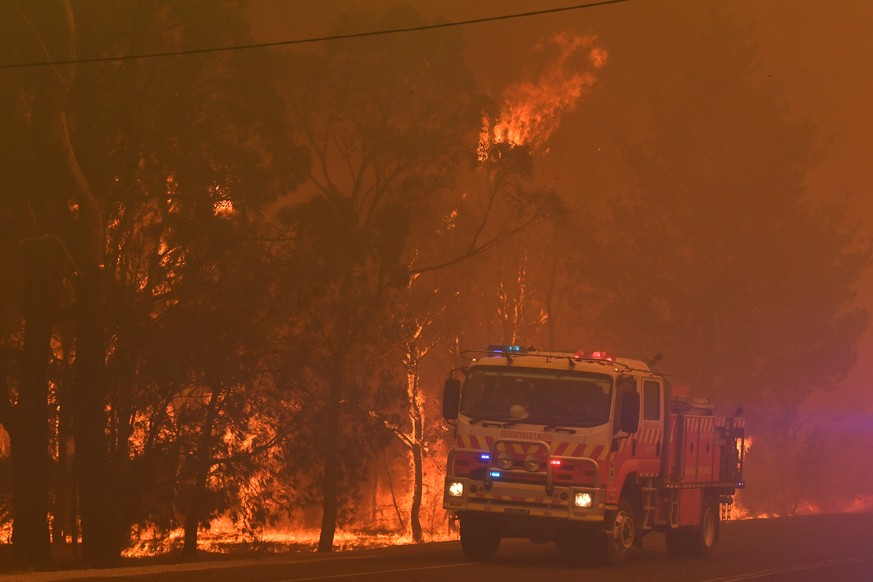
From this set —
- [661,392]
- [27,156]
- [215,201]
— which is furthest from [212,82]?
[661,392]

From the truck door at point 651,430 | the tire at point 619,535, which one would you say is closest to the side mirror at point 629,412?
the truck door at point 651,430

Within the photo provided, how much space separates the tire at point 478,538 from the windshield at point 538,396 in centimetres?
161

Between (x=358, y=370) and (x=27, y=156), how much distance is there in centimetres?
1203

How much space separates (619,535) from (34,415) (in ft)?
46.5

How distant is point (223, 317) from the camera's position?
3056 centimetres

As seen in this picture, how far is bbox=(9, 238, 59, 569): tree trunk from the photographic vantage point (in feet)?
91.6

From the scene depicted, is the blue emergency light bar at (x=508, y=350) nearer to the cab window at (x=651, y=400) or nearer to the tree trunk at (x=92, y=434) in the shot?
the cab window at (x=651, y=400)

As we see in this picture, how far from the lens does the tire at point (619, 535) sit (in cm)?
1905

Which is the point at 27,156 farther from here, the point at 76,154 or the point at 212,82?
the point at 212,82

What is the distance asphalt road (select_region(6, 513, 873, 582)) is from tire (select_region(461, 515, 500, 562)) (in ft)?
0.72

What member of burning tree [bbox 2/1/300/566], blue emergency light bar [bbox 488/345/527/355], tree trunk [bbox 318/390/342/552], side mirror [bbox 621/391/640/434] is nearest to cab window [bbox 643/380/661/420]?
side mirror [bbox 621/391/640/434]

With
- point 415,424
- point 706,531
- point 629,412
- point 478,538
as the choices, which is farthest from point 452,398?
point 415,424

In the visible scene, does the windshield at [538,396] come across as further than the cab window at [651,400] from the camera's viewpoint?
No

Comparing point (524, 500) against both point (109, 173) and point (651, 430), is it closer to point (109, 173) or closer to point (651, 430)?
point (651, 430)
